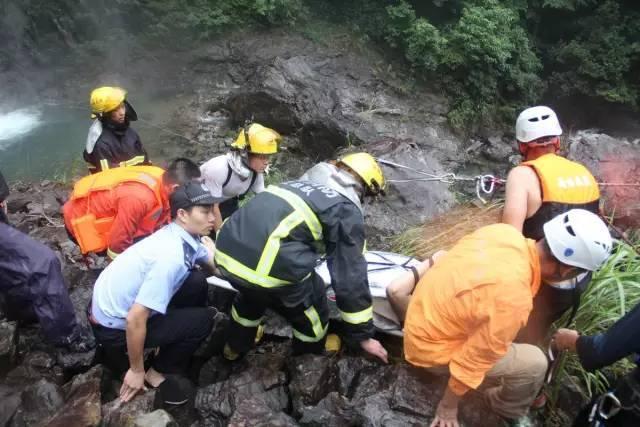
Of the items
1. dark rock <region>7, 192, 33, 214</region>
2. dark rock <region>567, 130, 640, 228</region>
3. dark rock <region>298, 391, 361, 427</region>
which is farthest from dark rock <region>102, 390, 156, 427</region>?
dark rock <region>7, 192, 33, 214</region>

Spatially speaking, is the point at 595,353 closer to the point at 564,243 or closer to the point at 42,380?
the point at 564,243

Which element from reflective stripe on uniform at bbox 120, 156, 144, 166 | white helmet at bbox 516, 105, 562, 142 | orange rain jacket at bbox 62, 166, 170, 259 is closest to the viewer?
white helmet at bbox 516, 105, 562, 142

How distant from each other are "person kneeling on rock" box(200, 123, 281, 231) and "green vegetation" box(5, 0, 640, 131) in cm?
753

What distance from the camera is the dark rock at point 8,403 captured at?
3.24m

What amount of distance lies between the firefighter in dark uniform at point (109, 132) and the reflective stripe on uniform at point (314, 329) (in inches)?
101

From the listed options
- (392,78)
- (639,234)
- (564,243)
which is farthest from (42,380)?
(392,78)

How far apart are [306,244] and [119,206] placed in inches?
59.8

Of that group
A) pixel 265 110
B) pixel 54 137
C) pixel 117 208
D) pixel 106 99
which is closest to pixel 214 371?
pixel 117 208

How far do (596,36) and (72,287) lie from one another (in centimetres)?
1180

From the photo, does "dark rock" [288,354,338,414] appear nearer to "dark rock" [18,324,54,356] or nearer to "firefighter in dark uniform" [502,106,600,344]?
"firefighter in dark uniform" [502,106,600,344]

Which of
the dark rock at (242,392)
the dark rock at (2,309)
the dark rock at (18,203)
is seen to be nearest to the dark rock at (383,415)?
the dark rock at (242,392)

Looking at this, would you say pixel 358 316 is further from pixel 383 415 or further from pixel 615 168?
pixel 615 168

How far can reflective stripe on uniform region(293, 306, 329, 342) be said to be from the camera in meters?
3.21

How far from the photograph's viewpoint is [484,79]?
1107cm
